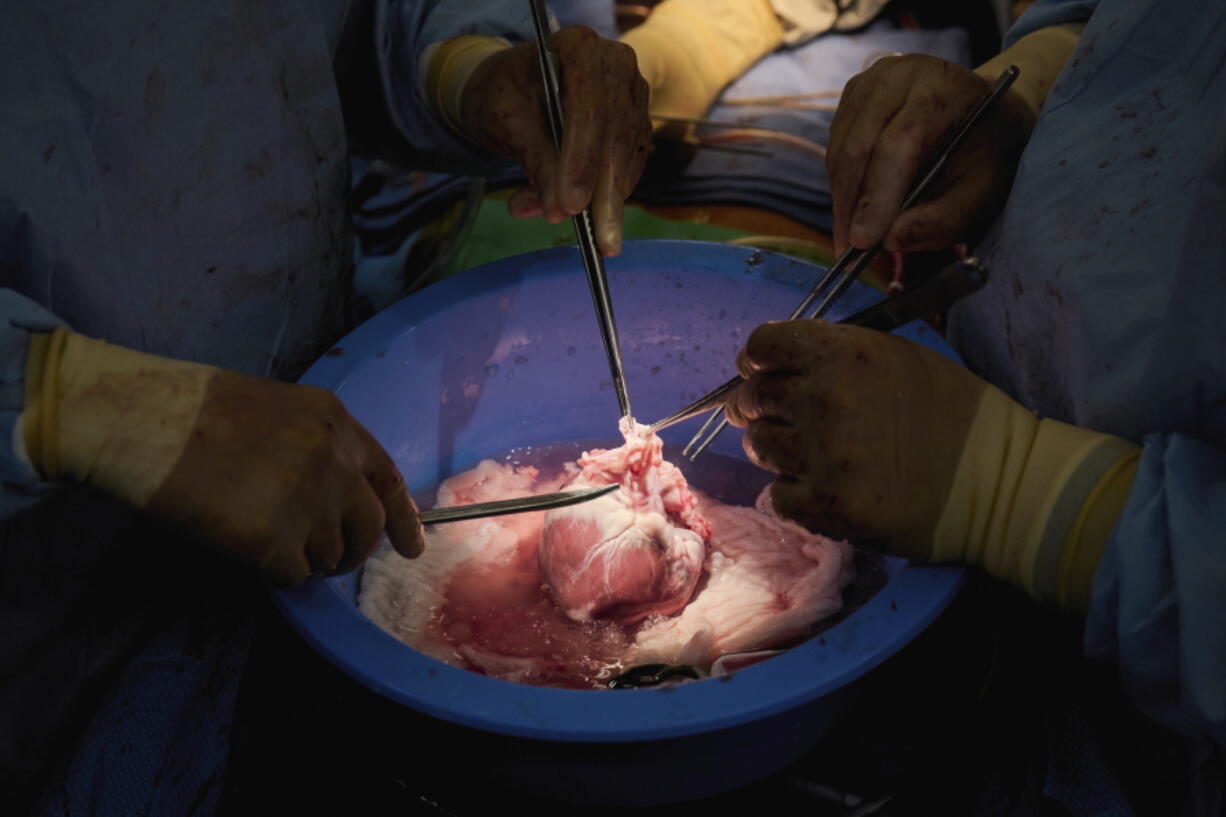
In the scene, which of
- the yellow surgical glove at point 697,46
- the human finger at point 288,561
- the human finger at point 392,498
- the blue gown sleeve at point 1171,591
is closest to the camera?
the blue gown sleeve at point 1171,591

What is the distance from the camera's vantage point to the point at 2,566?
4.29 feet

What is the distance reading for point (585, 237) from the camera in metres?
1.58

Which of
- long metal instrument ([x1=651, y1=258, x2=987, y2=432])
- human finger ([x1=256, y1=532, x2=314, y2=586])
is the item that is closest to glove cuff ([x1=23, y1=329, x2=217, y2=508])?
human finger ([x1=256, y1=532, x2=314, y2=586])

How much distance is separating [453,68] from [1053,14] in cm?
117

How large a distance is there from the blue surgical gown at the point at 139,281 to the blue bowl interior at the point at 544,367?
23 centimetres

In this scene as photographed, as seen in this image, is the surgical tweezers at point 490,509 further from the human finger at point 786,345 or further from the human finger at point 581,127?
the human finger at point 581,127

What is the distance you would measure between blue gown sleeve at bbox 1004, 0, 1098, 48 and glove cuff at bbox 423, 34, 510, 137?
1037 millimetres

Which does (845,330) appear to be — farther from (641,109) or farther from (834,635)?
(641,109)

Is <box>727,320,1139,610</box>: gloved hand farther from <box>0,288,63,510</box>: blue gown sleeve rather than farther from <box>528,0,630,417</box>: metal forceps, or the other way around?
<box>0,288,63,510</box>: blue gown sleeve

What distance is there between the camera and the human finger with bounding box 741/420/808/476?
51.9 inches

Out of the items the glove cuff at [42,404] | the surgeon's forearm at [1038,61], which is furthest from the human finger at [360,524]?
the surgeon's forearm at [1038,61]

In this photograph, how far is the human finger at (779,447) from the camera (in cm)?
132

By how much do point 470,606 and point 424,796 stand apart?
1.19 feet

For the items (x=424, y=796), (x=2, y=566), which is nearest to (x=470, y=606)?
(x=424, y=796)
